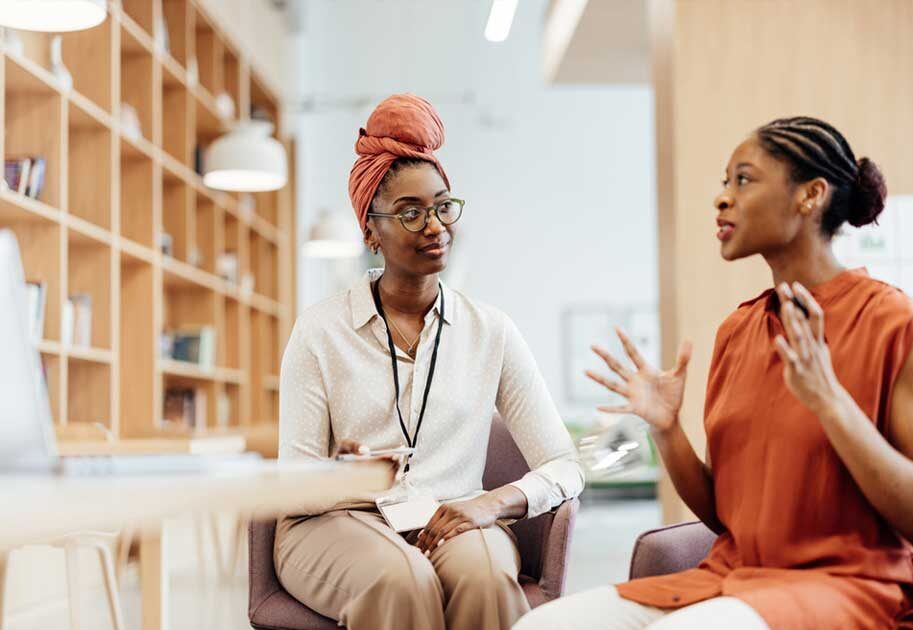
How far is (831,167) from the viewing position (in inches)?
77.3

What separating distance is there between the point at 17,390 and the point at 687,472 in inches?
47.0

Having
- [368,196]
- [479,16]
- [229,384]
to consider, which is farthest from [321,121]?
[368,196]

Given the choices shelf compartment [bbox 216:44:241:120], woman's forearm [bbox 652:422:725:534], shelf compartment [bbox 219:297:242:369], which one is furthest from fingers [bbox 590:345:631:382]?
shelf compartment [bbox 216:44:241:120]

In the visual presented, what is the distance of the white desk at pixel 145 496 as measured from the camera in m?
1.13

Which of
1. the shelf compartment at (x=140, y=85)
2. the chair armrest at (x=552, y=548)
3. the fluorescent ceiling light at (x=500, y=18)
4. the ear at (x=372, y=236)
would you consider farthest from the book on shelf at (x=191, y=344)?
the chair armrest at (x=552, y=548)

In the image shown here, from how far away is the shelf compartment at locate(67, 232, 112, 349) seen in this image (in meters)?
5.63

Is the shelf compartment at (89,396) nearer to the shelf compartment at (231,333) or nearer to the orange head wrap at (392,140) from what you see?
the shelf compartment at (231,333)

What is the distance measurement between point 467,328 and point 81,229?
3226 mm

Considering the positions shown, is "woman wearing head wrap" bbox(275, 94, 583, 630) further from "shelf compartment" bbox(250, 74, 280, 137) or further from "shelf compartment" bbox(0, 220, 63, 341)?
"shelf compartment" bbox(250, 74, 280, 137)

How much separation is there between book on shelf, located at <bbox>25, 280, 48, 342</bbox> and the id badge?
295 cm

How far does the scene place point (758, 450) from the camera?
6.27 ft

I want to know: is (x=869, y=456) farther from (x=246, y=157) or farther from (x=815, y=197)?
(x=246, y=157)

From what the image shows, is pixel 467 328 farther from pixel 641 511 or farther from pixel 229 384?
pixel 641 511

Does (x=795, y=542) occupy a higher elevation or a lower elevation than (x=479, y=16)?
lower
